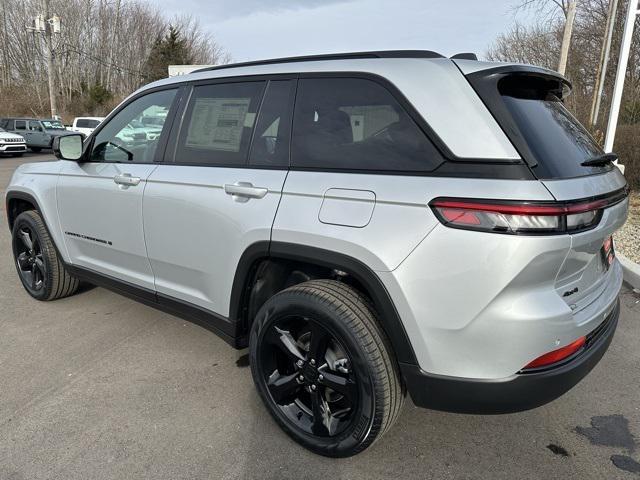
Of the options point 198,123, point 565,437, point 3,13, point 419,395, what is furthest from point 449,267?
point 3,13

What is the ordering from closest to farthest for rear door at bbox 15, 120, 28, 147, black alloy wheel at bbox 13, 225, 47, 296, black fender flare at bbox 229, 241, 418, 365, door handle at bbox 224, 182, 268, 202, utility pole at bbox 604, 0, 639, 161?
black fender flare at bbox 229, 241, 418, 365 < door handle at bbox 224, 182, 268, 202 < black alloy wheel at bbox 13, 225, 47, 296 < utility pole at bbox 604, 0, 639, 161 < rear door at bbox 15, 120, 28, 147

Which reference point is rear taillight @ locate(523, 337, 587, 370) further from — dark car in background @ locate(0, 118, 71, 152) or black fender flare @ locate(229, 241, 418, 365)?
dark car in background @ locate(0, 118, 71, 152)

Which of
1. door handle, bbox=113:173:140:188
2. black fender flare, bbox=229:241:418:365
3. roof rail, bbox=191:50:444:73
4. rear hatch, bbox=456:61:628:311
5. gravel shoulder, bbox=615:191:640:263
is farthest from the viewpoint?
gravel shoulder, bbox=615:191:640:263

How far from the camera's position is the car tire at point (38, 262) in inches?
160

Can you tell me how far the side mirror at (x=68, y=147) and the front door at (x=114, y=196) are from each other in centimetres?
8

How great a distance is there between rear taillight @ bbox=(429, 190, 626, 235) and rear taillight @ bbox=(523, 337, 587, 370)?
0.48 metres

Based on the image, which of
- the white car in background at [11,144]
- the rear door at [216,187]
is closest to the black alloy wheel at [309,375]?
the rear door at [216,187]

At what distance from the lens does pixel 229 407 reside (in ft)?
9.12

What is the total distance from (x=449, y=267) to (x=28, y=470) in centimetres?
215

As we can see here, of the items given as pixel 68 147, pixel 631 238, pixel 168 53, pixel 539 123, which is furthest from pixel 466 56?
pixel 168 53

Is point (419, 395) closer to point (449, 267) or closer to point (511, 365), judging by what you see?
point (511, 365)

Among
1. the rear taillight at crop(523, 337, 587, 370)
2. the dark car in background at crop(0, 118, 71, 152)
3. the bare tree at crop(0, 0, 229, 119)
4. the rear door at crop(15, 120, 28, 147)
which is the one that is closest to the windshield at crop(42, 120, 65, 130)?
the dark car in background at crop(0, 118, 71, 152)

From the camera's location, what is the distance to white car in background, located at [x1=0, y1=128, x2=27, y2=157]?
66.0ft

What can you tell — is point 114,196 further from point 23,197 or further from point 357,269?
point 357,269
